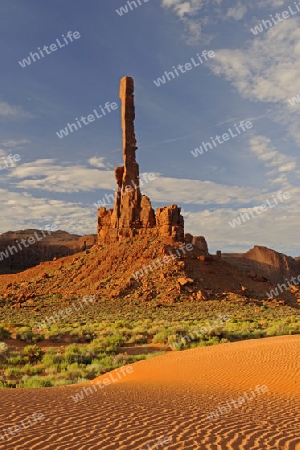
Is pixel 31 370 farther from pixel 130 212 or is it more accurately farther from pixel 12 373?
pixel 130 212

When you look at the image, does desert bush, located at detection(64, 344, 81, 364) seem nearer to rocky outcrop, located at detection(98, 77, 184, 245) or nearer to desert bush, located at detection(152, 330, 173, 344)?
desert bush, located at detection(152, 330, 173, 344)

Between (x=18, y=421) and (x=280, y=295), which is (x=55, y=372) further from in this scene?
(x=280, y=295)

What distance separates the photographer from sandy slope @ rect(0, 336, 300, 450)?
4.73 metres

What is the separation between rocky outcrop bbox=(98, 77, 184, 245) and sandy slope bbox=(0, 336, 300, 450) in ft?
135

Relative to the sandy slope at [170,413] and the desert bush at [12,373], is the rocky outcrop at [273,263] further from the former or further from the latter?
the sandy slope at [170,413]

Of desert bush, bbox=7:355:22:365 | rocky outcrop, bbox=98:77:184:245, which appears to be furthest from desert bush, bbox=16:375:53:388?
rocky outcrop, bbox=98:77:184:245

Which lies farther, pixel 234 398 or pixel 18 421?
pixel 234 398

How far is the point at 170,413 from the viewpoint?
640 cm

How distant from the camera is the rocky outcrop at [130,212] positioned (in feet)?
174

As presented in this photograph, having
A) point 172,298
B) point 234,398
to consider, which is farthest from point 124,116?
point 234,398

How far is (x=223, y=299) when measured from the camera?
42.7m

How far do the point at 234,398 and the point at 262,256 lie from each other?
100 m

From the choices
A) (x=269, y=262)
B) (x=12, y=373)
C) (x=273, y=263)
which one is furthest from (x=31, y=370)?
(x=273, y=263)

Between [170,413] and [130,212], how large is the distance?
50.9 m
